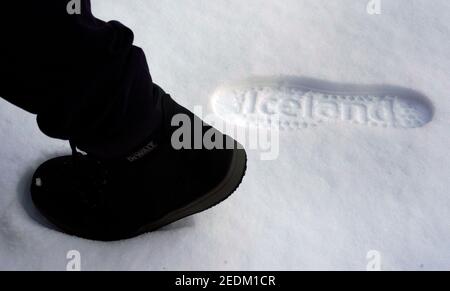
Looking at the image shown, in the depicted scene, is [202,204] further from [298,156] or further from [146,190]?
[298,156]

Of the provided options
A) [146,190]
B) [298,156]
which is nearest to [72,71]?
[146,190]

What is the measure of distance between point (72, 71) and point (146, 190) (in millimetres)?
264

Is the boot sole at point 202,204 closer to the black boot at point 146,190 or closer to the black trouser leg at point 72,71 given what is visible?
the black boot at point 146,190

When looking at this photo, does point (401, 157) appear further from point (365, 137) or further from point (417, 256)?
point (417, 256)

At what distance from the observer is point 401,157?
0.99 meters

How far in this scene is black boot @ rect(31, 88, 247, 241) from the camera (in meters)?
0.87

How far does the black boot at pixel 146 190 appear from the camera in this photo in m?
0.87

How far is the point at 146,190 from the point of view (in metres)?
0.88

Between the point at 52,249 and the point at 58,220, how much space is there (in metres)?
0.05

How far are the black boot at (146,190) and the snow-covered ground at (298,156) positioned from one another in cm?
3

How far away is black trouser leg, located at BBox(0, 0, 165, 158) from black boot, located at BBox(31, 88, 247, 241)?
0.12m

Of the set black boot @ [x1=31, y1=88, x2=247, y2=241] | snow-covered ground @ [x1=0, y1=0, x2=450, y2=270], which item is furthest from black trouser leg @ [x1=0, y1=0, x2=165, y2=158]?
snow-covered ground @ [x1=0, y1=0, x2=450, y2=270]
